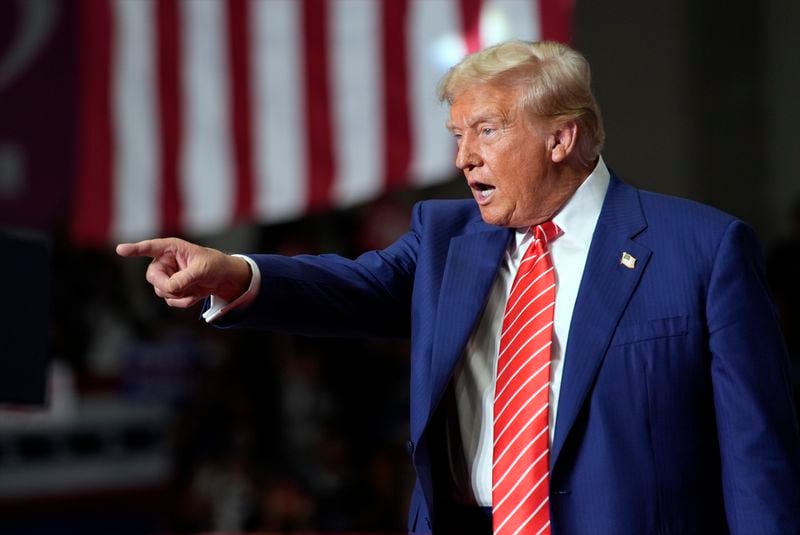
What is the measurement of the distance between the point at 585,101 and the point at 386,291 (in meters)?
0.39

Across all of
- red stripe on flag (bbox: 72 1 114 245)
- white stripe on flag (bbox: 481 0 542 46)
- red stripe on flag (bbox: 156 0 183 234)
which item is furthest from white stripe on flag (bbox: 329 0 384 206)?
red stripe on flag (bbox: 72 1 114 245)

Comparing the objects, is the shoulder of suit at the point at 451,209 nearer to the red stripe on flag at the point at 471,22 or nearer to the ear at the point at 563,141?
the ear at the point at 563,141

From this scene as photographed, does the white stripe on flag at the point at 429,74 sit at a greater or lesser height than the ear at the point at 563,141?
greater

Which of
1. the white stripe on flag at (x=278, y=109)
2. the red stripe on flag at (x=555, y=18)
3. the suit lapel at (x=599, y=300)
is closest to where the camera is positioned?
the suit lapel at (x=599, y=300)

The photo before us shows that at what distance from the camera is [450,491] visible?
187 centimetres

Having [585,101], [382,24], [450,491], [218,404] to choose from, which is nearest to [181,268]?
[450,491]

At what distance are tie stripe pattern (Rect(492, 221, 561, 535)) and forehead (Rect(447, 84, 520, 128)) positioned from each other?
0.80 ft

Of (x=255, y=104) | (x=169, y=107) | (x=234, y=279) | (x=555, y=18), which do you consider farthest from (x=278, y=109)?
(x=234, y=279)

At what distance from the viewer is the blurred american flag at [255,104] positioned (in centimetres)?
416

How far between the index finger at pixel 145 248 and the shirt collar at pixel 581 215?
1.76 ft

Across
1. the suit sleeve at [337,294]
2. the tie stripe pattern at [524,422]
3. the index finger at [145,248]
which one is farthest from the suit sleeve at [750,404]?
the index finger at [145,248]

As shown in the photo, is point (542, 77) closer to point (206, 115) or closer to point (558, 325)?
point (558, 325)

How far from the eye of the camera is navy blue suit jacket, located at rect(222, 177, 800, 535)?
1.72 m

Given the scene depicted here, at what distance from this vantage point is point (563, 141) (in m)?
1.86
